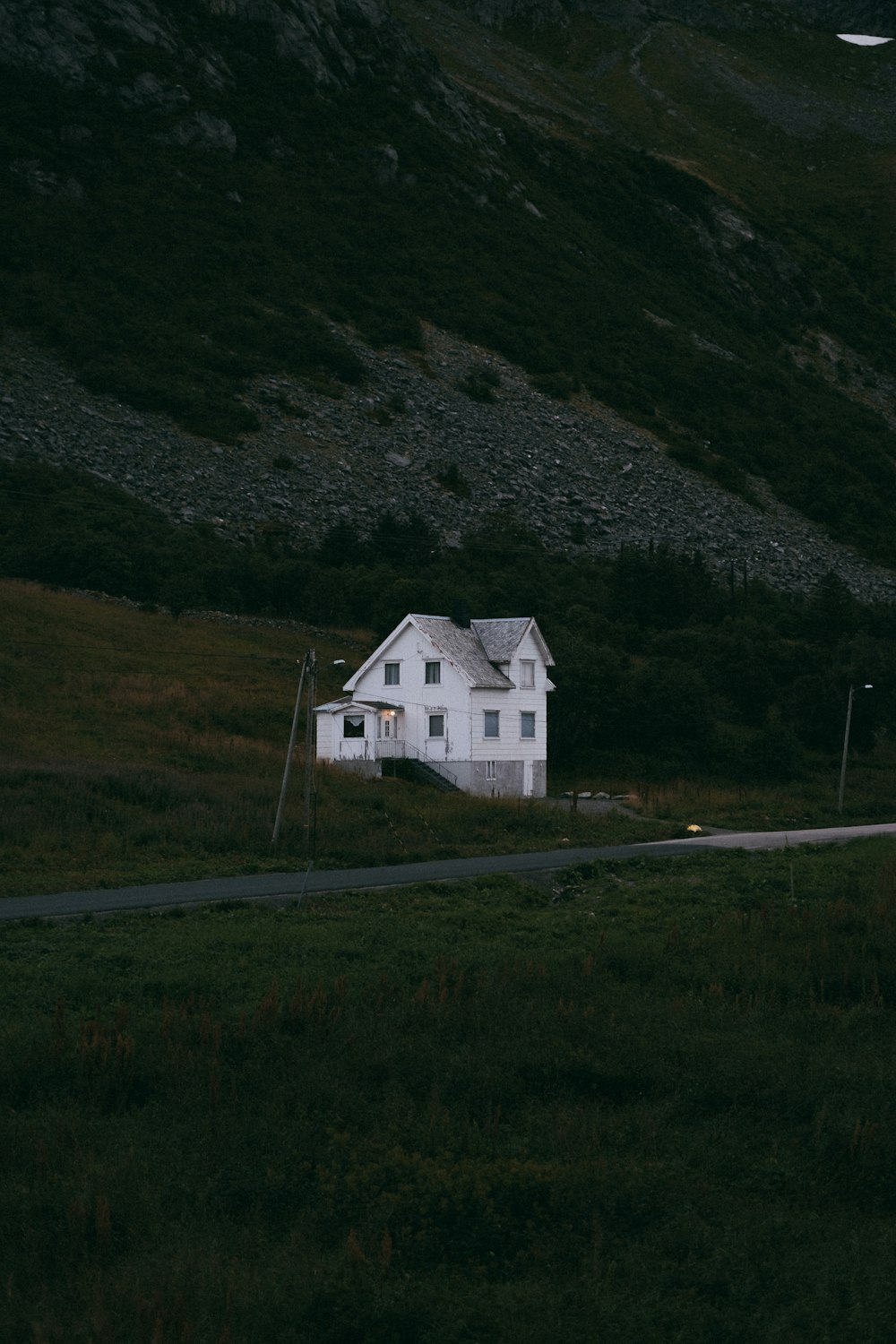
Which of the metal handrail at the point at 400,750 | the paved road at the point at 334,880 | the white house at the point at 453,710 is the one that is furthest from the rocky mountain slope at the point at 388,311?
the paved road at the point at 334,880

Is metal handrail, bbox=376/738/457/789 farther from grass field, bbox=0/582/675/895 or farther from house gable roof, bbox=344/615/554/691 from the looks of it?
grass field, bbox=0/582/675/895

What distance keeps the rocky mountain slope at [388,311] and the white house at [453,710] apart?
122ft

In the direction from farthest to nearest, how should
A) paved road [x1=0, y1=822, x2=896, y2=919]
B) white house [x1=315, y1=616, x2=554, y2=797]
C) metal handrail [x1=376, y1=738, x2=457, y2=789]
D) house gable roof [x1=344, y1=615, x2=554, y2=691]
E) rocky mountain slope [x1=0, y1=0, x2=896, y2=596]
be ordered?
1. rocky mountain slope [x1=0, y1=0, x2=896, y2=596]
2. metal handrail [x1=376, y1=738, x2=457, y2=789]
3. house gable roof [x1=344, y1=615, x2=554, y2=691]
4. white house [x1=315, y1=616, x2=554, y2=797]
5. paved road [x1=0, y1=822, x2=896, y2=919]

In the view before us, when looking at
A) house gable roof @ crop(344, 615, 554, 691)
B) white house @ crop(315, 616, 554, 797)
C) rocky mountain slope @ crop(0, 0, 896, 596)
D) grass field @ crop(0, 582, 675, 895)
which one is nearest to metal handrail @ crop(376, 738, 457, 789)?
white house @ crop(315, 616, 554, 797)

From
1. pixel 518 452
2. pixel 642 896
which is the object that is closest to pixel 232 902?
pixel 642 896

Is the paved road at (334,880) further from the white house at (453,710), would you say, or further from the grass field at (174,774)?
the white house at (453,710)

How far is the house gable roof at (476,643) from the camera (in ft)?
169

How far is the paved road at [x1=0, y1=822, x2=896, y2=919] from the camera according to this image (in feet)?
79.9

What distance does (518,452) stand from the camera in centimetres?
10881

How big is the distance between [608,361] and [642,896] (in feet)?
352

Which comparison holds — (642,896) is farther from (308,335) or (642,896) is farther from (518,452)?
(308,335)

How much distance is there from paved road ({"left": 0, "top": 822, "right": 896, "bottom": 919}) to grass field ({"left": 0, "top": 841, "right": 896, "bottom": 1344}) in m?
3.41

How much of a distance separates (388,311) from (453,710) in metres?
78.8

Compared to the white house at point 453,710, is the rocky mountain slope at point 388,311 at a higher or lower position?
higher
